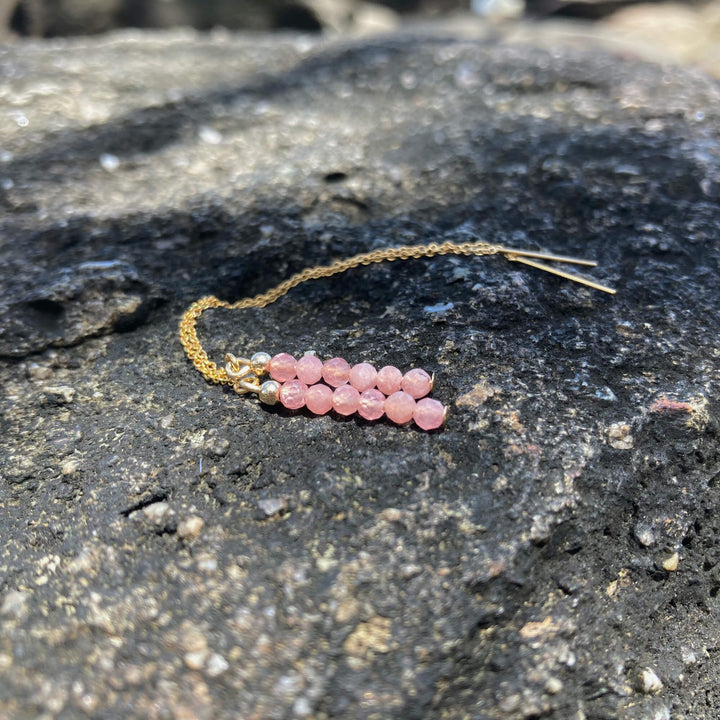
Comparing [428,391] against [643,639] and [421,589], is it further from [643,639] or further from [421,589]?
[643,639]

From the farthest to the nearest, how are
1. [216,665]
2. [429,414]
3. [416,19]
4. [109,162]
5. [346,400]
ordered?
[416,19], [109,162], [346,400], [429,414], [216,665]

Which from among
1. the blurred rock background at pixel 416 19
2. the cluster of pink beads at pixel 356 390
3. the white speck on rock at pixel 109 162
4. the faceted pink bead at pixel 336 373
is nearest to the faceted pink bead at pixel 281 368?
the cluster of pink beads at pixel 356 390

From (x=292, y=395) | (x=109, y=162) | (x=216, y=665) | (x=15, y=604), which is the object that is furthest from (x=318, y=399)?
(x=109, y=162)

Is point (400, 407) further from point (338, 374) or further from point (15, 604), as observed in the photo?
point (15, 604)

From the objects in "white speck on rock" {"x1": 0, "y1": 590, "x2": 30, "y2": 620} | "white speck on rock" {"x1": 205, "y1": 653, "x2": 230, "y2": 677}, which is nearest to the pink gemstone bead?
"white speck on rock" {"x1": 205, "y1": 653, "x2": 230, "y2": 677}

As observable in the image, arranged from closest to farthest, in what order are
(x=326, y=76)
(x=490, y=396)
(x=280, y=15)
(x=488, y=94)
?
(x=490, y=396) < (x=488, y=94) < (x=326, y=76) < (x=280, y=15)

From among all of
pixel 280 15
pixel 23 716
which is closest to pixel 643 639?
pixel 23 716
